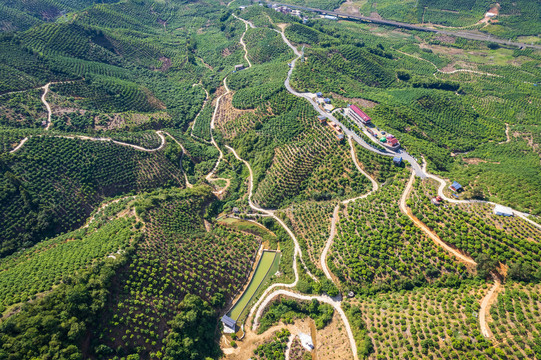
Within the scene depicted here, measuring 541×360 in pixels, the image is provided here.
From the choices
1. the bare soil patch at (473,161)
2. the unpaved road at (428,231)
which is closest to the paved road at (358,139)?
the unpaved road at (428,231)

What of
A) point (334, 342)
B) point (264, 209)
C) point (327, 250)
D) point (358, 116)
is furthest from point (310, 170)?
point (334, 342)

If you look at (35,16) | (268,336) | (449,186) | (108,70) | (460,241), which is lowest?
(268,336)

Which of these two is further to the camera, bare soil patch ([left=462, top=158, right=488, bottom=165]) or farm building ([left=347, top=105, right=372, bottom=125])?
bare soil patch ([left=462, top=158, right=488, bottom=165])

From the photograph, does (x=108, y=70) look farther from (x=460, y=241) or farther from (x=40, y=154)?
(x=460, y=241)

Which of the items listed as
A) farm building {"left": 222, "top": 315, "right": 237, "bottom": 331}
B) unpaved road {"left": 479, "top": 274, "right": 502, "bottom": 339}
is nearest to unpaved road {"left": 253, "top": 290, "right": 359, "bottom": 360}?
farm building {"left": 222, "top": 315, "right": 237, "bottom": 331}

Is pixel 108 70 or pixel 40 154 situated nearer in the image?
pixel 40 154

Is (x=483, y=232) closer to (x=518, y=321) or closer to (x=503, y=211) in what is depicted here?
(x=503, y=211)

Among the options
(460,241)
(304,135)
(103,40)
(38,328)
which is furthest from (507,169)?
(103,40)

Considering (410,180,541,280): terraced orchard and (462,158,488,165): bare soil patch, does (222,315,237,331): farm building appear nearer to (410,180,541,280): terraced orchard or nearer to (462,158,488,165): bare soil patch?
(410,180,541,280): terraced orchard

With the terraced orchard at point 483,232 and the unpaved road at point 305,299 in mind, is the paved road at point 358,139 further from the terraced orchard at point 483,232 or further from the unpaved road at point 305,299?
the unpaved road at point 305,299
